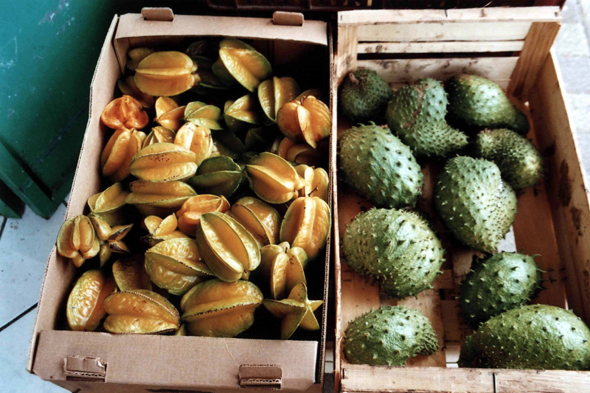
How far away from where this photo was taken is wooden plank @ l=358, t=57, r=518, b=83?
1.64 meters

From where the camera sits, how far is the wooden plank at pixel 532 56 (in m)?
1.53

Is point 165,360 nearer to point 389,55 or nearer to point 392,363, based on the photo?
point 392,363

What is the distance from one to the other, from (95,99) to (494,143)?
117cm

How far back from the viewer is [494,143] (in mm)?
1495

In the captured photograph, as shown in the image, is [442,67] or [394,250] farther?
[442,67]

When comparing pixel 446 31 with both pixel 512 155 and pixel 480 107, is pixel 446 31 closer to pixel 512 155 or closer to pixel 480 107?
pixel 480 107

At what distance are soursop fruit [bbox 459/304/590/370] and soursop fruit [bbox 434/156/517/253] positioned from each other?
0.23 m

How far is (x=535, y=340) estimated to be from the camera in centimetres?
116

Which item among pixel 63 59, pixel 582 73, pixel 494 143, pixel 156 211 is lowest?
pixel 582 73

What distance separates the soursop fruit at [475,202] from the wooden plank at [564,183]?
18 centimetres

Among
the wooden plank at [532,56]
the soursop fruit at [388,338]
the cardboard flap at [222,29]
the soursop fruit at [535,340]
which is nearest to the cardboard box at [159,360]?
the soursop fruit at [388,338]

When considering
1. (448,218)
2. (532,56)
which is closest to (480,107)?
(532,56)

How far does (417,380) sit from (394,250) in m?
0.34

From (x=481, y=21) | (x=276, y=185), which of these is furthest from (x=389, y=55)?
(x=276, y=185)
